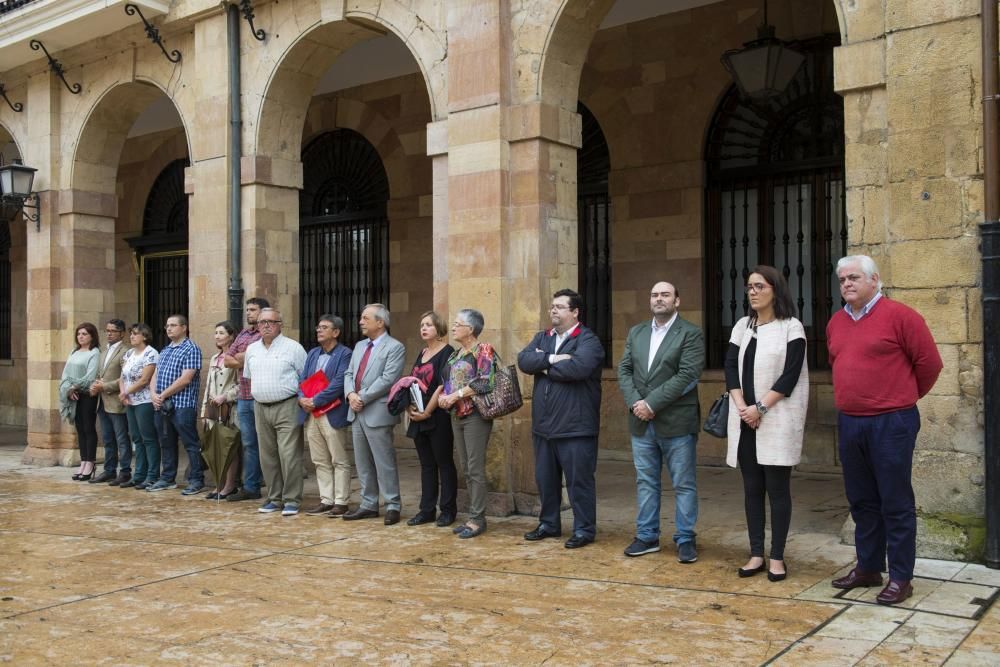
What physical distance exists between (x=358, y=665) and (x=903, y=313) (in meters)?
3.12

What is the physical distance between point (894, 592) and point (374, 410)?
12.8ft

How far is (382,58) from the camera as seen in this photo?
11930 millimetres

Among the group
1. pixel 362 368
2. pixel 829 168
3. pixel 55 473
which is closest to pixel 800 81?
pixel 829 168

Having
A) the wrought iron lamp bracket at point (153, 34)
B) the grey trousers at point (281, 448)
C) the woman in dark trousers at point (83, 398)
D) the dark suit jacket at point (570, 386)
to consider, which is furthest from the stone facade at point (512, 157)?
the grey trousers at point (281, 448)

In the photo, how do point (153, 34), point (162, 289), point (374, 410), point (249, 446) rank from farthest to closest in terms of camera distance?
1. point (162, 289)
2. point (153, 34)
3. point (249, 446)
4. point (374, 410)

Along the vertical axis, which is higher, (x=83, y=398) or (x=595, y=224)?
(x=595, y=224)

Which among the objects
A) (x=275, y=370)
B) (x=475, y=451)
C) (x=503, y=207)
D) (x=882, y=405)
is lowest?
(x=475, y=451)

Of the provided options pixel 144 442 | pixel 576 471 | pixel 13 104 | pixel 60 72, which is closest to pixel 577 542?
pixel 576 471

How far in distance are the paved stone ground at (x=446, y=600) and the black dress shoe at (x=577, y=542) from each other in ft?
0.20

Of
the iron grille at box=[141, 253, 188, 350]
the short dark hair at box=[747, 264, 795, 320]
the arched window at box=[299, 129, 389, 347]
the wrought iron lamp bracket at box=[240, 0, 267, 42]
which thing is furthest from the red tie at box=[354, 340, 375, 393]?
the iron grille at box=[141, 253, 188, 350]

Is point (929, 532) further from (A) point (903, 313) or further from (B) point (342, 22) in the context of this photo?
(B) point (342, 22)

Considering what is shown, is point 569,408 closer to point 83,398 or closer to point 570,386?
point 570,386

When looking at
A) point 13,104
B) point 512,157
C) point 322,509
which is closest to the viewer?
point 512,157

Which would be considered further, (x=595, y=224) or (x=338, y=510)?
(x=595, y=224)
